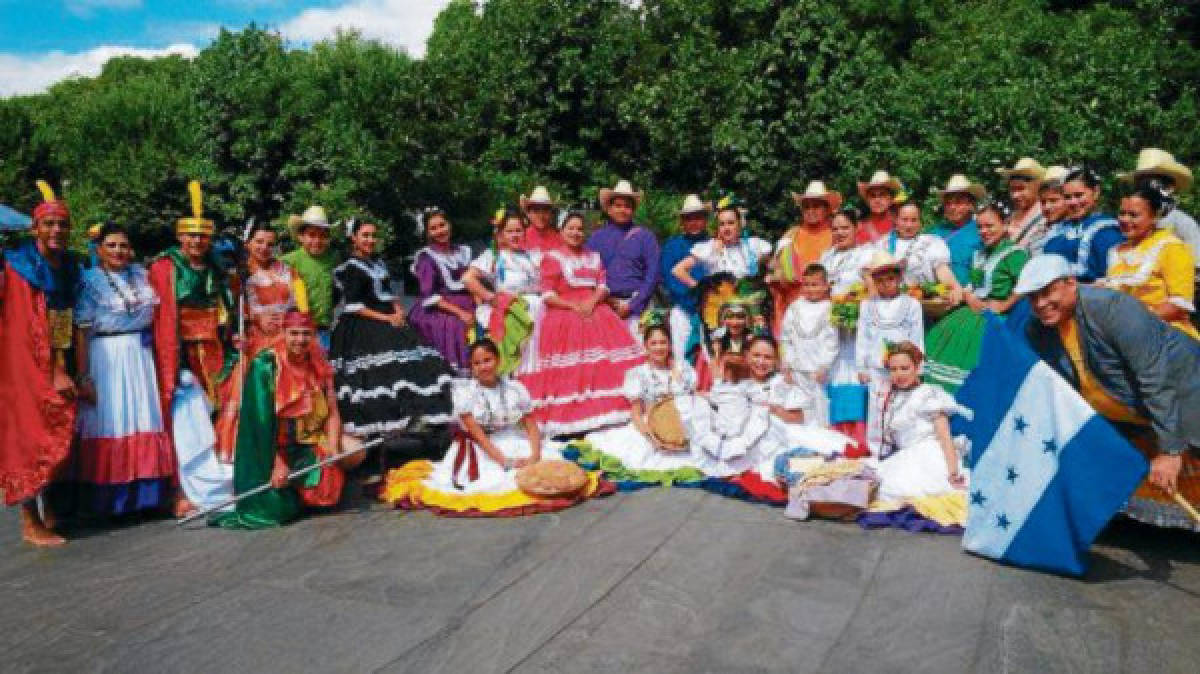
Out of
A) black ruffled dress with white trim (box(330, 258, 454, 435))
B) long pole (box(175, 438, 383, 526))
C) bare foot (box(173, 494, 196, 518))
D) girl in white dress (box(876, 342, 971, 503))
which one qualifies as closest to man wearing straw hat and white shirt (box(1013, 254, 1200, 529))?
girl in white dress (box(876, 342, 971, 503))

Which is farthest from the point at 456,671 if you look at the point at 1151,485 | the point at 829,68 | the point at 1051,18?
the point at 1051,18

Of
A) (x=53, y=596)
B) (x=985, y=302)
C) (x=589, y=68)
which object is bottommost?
(x=53, y=596)

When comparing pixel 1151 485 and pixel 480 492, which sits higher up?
pixel 1151 485

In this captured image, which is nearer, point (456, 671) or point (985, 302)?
point (456, 671)

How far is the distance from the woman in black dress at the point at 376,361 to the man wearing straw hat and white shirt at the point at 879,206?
3452mm

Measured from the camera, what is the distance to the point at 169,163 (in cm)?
1491

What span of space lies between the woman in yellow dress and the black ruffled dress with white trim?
13.4 feet

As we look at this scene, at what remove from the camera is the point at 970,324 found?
5.99 meters

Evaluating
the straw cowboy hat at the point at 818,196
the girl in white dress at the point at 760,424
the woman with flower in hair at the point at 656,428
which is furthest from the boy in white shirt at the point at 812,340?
the straw cowboy hat at the point at 818,196

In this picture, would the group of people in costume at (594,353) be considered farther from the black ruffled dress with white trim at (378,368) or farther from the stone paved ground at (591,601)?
the stone paved ground at (591,601)

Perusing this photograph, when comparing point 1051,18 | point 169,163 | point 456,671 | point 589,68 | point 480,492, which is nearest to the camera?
point 456,671

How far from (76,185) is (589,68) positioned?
39.2 feet

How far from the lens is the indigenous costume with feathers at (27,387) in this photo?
A: 4.82m

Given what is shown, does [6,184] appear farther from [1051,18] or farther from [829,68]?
[1051,18]
